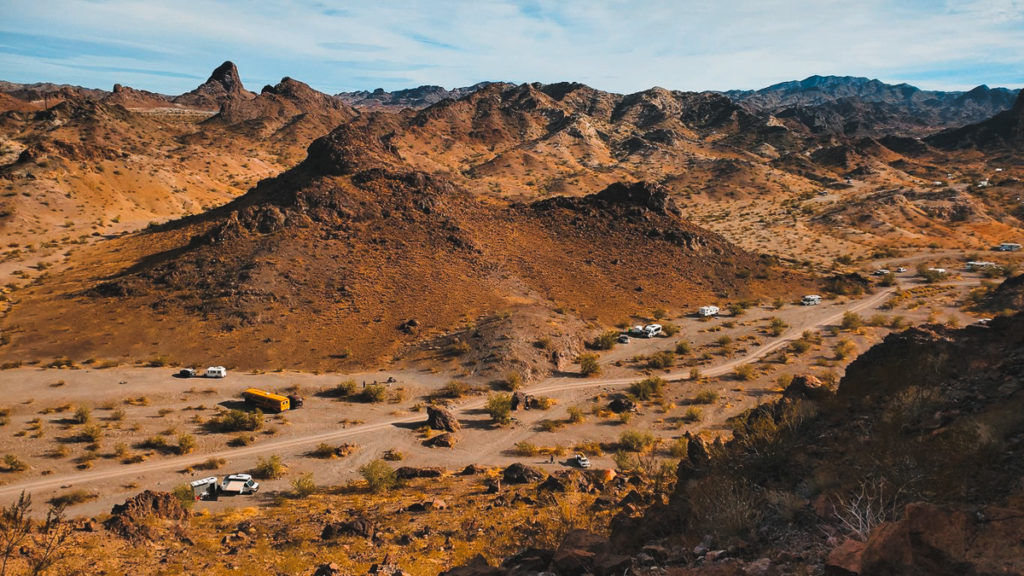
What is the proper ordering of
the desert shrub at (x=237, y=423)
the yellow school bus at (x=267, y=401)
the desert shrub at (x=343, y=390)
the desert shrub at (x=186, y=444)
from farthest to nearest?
the desert shrub at (x=343, y=390) < the yellow school bus at (x=267, y=401) < the desert shrub at (x=237, y=423) < the desert shrub at (x=186, y=444)

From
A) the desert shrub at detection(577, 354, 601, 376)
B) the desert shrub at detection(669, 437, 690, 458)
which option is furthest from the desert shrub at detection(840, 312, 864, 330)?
the desert shrub at detection(669, 437, 690, 458)

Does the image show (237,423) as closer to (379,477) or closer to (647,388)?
(379,477)

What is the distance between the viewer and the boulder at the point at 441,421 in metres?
34.7

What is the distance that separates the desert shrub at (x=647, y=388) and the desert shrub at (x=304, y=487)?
971 inches

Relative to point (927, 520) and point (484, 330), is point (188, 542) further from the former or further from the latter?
point (484, 330)

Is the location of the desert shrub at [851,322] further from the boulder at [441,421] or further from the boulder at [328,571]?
the boulder at [328,571]

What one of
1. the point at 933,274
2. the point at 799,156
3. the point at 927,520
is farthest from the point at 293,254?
the point at 799,156

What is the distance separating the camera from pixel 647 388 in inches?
1578

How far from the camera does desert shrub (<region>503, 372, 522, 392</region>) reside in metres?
41.5

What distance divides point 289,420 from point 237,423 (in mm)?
3171

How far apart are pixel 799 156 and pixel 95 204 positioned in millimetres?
184731

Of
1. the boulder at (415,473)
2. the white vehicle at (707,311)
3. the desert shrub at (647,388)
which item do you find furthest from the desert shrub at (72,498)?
the white vehicle at (707,311)

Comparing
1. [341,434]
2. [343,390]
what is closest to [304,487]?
[341,434]

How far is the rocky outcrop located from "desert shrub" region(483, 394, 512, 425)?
19208 mm
